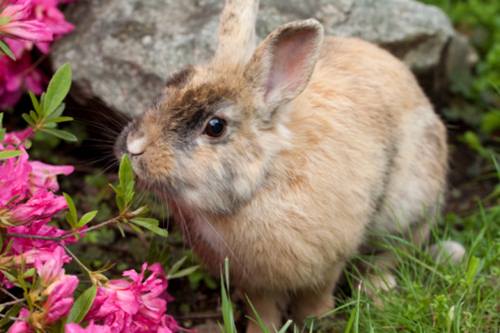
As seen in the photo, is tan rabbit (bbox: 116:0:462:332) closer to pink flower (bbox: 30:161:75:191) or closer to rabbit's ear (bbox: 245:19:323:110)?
rabbit's ear (bbox: 245:19:323:110)

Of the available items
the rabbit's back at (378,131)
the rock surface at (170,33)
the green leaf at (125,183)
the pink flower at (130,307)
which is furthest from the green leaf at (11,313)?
the rock surface at (170,33)

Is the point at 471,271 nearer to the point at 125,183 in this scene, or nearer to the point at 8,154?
the point at 125,183

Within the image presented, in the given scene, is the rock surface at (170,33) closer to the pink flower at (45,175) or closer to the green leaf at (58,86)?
the pink flower at (45,175)

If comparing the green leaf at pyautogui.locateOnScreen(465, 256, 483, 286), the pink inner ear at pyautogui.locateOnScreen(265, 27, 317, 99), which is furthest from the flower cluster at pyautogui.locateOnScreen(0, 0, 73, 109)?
the green leaf at pyautogui.locateOnScreen(465, 256, 483, 286)

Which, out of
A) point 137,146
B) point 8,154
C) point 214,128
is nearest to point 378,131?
point 214,128

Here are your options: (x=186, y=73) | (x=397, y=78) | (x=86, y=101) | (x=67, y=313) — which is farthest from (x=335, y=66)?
(x=67, y=313)

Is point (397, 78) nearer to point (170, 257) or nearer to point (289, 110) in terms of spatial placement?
point (289, 110)
